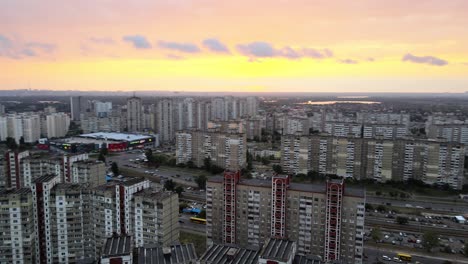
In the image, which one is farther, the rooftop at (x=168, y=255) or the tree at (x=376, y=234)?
the tree at (x=376, y=234)

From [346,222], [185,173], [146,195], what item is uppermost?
[146,195]

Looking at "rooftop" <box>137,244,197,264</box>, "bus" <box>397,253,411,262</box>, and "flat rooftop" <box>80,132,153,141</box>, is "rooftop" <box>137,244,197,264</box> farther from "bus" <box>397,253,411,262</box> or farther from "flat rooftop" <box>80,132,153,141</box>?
"flat rooftop" <box>80,132,153,141</box>

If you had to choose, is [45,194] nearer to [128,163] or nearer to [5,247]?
[5,247]

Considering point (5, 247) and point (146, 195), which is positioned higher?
point (146, 195)

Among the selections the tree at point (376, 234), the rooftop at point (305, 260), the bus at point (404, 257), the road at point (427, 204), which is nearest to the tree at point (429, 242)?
the bus at point (404, 257)

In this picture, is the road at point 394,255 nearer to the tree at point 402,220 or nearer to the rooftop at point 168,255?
the tree at point 402,220

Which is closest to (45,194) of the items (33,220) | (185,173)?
(33,220)

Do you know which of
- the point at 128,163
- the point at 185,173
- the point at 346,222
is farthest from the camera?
the point at 128,163
